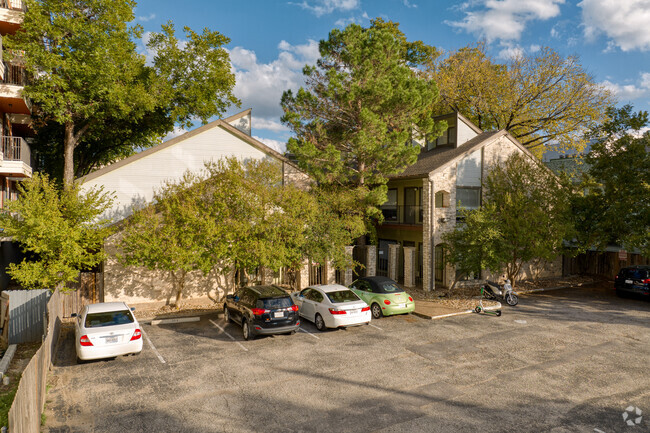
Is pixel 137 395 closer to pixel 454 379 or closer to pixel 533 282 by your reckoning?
pixel 454 379

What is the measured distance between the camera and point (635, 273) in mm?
20891

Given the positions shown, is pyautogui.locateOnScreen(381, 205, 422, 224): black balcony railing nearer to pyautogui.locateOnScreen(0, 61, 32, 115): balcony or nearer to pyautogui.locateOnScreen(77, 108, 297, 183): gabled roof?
pyautogui.locateOnScreen(77, 108, 297, 183): gabled roof

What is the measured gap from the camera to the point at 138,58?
25.0 meters

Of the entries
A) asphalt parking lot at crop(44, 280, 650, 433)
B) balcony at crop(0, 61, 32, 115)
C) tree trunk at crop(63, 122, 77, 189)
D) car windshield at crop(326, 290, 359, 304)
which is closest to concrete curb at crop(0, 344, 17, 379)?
asphalt parking lot at crop(44, 280, 650, 433)

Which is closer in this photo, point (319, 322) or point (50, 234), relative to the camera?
point (50, 234)

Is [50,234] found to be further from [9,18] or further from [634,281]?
[634,281]

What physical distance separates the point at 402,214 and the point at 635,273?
12677 mm

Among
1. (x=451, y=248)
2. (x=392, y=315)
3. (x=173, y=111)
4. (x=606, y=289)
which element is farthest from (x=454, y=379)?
(x=173, y=111)

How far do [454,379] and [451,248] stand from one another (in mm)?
11081

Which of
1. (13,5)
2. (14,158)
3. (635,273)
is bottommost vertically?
(635,273)

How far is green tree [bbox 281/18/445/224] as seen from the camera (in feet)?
65.3

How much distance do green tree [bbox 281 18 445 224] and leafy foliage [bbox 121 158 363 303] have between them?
2462 mm

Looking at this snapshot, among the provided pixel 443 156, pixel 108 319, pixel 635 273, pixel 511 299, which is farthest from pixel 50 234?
pixel 635 273

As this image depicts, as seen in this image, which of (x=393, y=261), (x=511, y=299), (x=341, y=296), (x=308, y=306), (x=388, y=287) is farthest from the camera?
(x=393, y=261)
